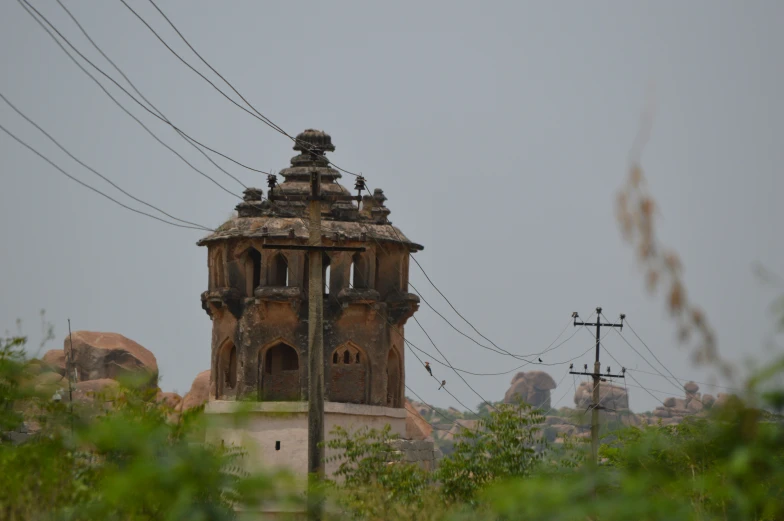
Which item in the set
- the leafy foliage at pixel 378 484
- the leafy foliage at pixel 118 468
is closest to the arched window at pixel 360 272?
the leafy foliage at pixel 378 484

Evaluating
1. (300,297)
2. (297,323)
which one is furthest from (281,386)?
(300,297)

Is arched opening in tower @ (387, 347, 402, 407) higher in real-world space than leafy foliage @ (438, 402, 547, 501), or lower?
higher

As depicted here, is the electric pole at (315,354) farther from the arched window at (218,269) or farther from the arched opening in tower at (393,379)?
the arched opening in tower at (393,379)

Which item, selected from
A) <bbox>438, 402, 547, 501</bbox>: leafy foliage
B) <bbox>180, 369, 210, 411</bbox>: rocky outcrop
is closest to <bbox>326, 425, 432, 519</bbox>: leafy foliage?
<bbox>438, 402, 547, 501</bbox>: leafy foliage

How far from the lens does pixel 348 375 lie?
29.9 m

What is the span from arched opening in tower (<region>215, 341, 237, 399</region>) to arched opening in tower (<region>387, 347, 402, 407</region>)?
385cm

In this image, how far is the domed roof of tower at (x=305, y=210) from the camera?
2933cm

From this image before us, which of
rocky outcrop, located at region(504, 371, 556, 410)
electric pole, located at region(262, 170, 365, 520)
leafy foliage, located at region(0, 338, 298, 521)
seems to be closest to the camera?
leafy foliage, located at region(0, 338, 298, 521)

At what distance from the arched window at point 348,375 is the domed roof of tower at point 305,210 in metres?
2.82

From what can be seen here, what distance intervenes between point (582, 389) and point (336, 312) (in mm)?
69355

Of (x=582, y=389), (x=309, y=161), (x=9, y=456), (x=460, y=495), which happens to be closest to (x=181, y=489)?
(x=9, y=456)

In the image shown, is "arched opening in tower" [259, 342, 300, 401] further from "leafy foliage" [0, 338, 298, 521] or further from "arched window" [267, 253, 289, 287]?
"leafy foliage" [0, 338, 298, 521]

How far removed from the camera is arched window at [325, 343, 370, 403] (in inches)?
1165

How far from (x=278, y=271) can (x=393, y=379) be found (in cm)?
398
